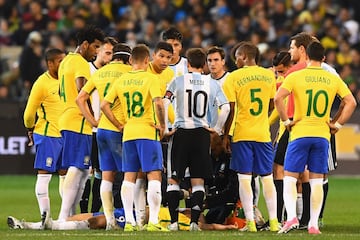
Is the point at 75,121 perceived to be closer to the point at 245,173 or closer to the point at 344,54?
the point at 245,173

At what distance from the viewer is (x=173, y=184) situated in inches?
619

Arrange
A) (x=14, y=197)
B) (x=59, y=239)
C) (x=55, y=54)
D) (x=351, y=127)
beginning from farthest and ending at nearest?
1. (x=351, y=127)
2. (x=14, y=197)
3. (x=55, y=54)
4. (x=59, y=239)

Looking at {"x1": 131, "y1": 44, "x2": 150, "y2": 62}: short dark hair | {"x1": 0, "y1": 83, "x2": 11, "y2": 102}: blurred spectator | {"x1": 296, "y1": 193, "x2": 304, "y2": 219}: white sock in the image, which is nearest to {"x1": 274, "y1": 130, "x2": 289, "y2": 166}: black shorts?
{"x1": 296, "y1": 193, "x2": 304, "y2": 219}: white sock

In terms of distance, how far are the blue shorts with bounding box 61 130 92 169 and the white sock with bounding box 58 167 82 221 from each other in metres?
0.09

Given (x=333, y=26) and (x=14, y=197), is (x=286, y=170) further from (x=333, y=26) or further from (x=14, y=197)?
(x=333, y=26)

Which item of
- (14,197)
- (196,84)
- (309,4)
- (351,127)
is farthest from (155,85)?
(309,4)

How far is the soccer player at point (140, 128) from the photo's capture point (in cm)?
1520

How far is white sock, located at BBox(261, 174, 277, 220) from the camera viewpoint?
15586 mm

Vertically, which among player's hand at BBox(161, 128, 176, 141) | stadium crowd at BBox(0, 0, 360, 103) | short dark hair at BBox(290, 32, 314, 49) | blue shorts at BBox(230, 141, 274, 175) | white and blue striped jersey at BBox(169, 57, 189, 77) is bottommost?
blue shorts at BBox(230, 141, 274, 175)

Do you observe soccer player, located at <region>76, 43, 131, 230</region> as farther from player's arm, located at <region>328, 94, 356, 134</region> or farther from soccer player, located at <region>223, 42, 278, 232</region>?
player's arm, located at <region>328, 94, 356, 134</region>

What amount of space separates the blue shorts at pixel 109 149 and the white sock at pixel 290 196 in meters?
2.10

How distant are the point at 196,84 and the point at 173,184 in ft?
4.11

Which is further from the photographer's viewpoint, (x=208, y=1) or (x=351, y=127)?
(x=208, y=1)

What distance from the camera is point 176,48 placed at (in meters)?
16.8
